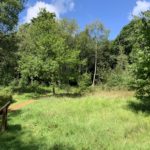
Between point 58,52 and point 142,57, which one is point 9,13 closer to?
point 58,52

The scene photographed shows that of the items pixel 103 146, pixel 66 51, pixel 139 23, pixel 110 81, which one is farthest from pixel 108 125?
pixel 110 81

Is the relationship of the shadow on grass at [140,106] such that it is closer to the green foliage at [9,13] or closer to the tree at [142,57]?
the tree at [142,57]

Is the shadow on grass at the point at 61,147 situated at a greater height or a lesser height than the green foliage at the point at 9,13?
lesser

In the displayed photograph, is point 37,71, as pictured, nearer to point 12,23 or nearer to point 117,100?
point 12,23

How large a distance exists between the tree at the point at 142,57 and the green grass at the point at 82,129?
4.93 ft

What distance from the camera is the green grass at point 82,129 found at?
9.27 metres

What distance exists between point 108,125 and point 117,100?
6874 millimetres

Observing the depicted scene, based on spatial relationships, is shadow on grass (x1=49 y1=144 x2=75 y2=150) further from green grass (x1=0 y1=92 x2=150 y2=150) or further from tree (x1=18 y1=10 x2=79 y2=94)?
tree (x1=18 y1=10 x2=79 y2=94)

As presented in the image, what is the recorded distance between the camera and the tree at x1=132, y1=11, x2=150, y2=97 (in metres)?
14.5

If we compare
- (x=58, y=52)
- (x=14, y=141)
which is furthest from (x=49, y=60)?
(x=14, y=141)

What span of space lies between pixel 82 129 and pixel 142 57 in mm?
5240

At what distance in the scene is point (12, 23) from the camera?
81.8 ft

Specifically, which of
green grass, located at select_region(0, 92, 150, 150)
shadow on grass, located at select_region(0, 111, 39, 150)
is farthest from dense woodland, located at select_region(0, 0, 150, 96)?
shadow on grass, located at select_region(0, 111, 39, 150)

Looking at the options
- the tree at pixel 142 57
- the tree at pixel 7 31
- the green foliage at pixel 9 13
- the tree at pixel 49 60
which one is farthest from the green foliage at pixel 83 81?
the tree at pixel 142 57
